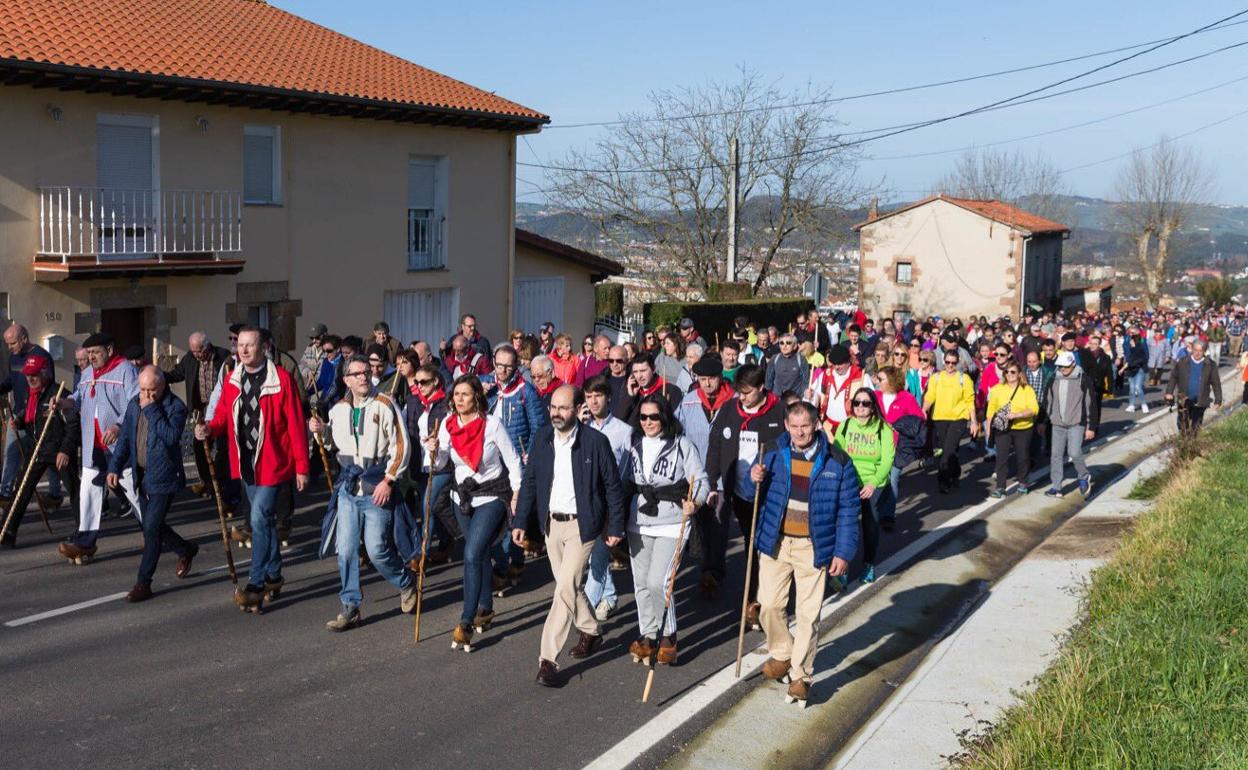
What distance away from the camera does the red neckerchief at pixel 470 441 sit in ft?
26.6

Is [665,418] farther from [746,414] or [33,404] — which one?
[33,404]

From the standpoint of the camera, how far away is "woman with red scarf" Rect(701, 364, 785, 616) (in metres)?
9.20

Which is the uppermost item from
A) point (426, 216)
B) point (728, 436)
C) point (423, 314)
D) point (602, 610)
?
point (426, 216)

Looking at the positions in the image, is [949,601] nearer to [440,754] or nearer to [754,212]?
[440,754]

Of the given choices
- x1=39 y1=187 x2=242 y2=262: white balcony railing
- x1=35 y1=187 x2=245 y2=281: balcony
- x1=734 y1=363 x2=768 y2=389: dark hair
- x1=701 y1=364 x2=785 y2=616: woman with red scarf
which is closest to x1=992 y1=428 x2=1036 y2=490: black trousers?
x1=701 y1=364 x2=785 y2=616: woman with red scarf

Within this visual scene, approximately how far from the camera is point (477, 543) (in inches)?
318

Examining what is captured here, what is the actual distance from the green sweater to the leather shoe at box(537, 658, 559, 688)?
340 centimetres

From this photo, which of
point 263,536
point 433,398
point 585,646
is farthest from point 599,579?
point 263,536

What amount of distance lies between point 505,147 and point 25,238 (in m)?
10.0

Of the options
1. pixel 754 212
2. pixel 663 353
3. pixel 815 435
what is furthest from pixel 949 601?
pixel 754 212

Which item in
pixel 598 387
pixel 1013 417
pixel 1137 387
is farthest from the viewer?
pixel 1137 387

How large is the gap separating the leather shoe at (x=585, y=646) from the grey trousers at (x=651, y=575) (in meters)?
0.34

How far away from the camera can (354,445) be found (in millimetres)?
8453

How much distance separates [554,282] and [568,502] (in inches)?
776
